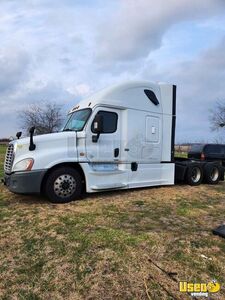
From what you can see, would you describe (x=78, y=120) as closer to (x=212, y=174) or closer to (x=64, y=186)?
(x=64, y=186)

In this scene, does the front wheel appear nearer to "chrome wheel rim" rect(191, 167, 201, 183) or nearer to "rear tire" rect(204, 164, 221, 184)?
"chrome wheel rim" rect(191, 167, 201, 183)

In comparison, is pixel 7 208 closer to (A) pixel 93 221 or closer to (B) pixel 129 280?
(A) pixel 93 221

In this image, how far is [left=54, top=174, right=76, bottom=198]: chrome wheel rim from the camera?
24.0 feet

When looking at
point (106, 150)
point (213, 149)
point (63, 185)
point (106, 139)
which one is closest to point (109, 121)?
point (106, 139)

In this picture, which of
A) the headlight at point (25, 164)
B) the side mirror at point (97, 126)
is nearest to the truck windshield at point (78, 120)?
the side mirror at point (97, 126)

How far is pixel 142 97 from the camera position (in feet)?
Answer: 29.1

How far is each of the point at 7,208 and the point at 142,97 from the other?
472 cm

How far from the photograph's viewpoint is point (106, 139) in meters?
8.15

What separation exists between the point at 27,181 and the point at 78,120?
88.6 inches

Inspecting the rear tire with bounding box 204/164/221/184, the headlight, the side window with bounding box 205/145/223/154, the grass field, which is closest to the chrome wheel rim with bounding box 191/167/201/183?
the rear tire with bounding box 204/164/221/184

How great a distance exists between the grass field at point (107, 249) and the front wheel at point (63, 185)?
0.27m

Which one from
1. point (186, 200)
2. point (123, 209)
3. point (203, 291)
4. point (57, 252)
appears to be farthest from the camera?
point (186, 200)

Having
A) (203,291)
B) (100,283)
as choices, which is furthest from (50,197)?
(203,291)

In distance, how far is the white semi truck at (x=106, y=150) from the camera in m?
7.14
